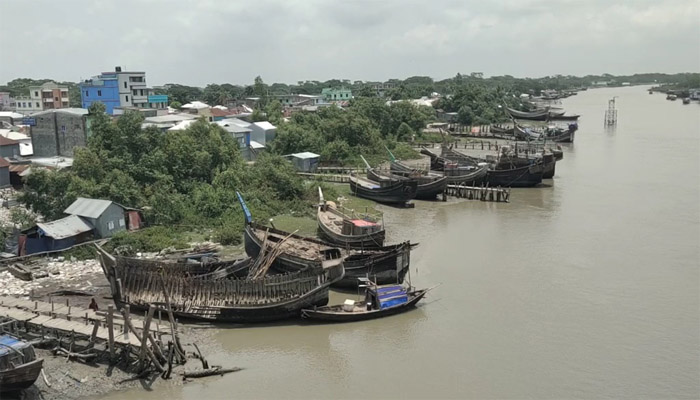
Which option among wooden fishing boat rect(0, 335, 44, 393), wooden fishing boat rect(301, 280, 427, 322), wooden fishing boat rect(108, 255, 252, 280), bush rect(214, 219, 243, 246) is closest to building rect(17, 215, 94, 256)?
wooden fishing boat rect(108, 255, 252, 280)

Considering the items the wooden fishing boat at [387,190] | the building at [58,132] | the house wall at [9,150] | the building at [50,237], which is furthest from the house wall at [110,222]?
the house wall at [9,150]

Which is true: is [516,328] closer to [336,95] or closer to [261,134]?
[261,134]

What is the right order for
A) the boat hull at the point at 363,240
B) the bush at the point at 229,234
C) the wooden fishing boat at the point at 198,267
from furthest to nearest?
the bush at the point at 229,234 < the boat hull at the point at 363,240 < the wooden fishing boat at the point at 198,267

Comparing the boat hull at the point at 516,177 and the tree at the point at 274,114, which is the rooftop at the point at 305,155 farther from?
the boat hull at the point at 516,177

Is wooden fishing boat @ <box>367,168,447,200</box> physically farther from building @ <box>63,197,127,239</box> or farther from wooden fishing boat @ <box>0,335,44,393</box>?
wooden fishing boat @ <box>0,335,44,393</box>

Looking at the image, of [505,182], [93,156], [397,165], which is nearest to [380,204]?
[397,165]

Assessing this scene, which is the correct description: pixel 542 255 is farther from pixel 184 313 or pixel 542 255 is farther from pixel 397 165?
pixel 397 165
